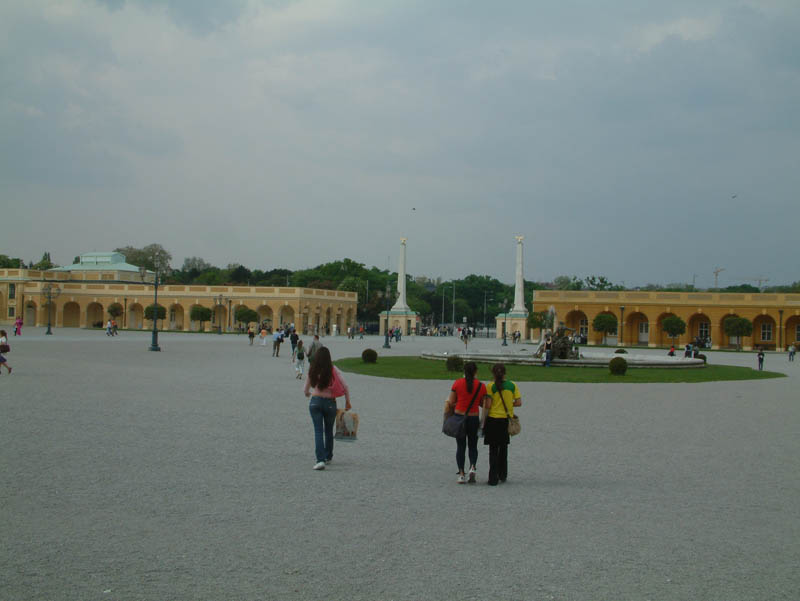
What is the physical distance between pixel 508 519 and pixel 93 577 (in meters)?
3.52

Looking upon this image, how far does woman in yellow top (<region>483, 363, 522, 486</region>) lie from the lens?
8.51 metres

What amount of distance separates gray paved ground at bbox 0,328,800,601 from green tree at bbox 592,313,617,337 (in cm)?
4862

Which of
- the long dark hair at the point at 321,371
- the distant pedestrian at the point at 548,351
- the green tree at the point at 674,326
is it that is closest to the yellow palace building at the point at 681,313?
the green tree at the point at 674,326

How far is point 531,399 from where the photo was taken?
704 inches

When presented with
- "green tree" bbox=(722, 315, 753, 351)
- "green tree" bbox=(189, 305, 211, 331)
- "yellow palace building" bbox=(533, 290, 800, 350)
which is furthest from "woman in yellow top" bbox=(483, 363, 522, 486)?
"green tree" bbox=(189, 305, 211, 331)

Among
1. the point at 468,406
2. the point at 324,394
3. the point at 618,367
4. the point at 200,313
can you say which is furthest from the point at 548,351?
the point at 200,313

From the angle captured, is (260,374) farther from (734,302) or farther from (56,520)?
(734,302)

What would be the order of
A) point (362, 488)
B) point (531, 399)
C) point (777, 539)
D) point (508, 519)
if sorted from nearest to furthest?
point (777, 539), point (508, 519), point (362, 488), point (531, 399)

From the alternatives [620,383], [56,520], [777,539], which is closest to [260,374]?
[620,383]

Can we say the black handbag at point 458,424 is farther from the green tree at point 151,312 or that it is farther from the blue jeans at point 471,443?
the green tree at point 151,312

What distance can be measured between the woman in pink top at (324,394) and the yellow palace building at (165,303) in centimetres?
6859

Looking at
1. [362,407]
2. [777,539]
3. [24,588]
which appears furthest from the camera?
[362,407]

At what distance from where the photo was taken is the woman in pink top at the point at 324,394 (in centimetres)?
916

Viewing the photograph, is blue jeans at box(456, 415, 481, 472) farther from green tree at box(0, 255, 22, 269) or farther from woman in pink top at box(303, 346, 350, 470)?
green tree at box(0, 255, 22, 269)
